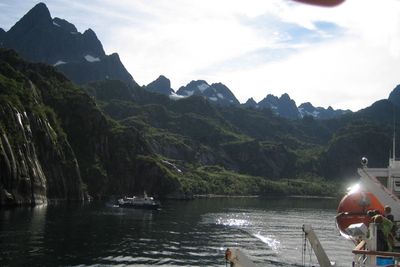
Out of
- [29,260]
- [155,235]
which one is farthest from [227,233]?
[29,260]

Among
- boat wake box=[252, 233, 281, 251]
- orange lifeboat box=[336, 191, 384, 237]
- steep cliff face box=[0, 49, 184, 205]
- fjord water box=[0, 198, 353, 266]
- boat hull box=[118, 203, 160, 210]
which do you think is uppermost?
steep cliff face box=[0, 49, 184, 205]

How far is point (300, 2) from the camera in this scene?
612 cm

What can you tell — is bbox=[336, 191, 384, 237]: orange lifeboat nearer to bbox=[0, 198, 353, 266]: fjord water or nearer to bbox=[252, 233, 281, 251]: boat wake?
bbox=[0, 198, 353, 266]: fjord water

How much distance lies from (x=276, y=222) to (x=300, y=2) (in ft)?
364

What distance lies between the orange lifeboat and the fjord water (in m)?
9.60

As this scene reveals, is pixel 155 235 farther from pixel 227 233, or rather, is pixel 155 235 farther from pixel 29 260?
pixel 29 260

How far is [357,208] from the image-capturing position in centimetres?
2698

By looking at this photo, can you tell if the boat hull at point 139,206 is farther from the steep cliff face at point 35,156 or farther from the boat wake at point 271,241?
the boat wake at point 271,241

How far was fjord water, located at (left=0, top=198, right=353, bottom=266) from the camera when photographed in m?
55.7

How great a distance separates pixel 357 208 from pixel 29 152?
4769 inches

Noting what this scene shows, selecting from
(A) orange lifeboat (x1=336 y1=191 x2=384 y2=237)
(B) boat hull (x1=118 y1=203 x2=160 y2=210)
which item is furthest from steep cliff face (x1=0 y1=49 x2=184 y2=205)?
(A) orange lifeboat (x1=336 y1=191 x2=384 y2=237)

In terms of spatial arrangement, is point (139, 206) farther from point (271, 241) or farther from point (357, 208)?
point (357, 208)

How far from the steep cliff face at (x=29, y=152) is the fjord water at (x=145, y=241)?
20619 millimetres

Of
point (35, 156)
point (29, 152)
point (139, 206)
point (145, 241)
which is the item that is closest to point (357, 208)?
point (145, 241)
